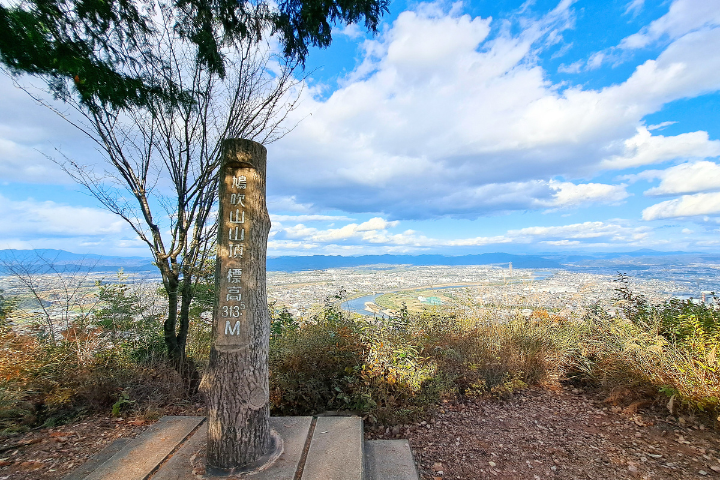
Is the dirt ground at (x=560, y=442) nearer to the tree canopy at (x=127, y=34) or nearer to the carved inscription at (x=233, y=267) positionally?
the carved inscription at (x=233, y=267)

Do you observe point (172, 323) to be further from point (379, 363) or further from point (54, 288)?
point (379, 363)

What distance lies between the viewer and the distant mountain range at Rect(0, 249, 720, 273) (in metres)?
4.39

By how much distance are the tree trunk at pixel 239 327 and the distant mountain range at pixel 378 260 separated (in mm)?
2613

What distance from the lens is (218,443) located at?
2.14 metres

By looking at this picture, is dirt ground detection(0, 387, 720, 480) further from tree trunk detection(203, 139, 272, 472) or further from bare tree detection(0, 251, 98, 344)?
bare tree detection(0, 251, 98, 344)

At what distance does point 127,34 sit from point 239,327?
3433 millimetres

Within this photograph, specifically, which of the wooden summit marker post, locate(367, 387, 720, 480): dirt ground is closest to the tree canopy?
the wooden summit marker post

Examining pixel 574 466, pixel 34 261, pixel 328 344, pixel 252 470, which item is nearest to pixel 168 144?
pixel 34 261

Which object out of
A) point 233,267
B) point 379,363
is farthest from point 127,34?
point 379,363

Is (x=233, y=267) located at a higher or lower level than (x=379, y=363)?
higher

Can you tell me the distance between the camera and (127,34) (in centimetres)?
328

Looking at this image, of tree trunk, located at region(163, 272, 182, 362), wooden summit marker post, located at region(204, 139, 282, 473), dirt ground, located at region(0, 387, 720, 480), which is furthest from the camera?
tree trunk, located at region(163, 272, 182, 362)

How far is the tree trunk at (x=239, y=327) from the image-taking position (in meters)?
2.13

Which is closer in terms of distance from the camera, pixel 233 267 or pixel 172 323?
pixel 233 267
